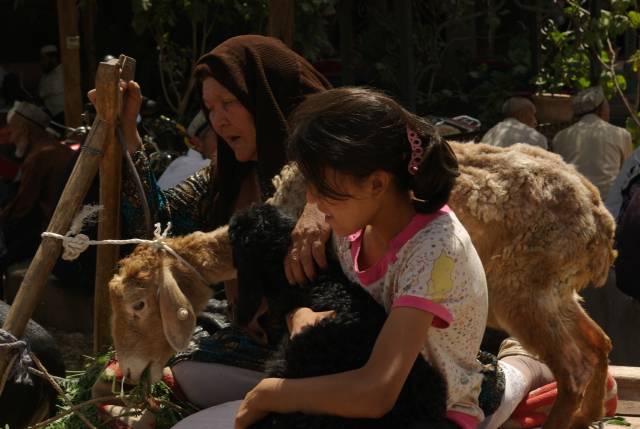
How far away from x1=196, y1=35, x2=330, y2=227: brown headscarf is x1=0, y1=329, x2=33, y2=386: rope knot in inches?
40.4

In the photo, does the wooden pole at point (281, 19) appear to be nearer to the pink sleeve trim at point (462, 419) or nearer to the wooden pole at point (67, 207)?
the wooden pole at point (67, 207)

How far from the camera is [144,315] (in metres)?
3.33

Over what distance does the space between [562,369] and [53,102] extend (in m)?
9.68

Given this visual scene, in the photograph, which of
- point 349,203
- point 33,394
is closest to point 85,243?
point 33,394

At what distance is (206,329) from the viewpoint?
13.2ft

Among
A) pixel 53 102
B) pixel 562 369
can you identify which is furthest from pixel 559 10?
pixel 562 369

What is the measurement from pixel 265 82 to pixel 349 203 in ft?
4.05

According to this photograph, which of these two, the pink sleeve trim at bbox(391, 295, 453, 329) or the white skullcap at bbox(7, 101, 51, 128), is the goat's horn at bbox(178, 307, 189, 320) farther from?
the white skullcap at bbox(7, 101, 51, 128)

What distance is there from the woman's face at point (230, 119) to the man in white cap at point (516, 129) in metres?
3.94

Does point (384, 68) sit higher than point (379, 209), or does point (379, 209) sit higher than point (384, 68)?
point (379, 209)

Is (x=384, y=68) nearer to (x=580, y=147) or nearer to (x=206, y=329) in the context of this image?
(x=580, y=147)

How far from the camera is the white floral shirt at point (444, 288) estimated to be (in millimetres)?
2375

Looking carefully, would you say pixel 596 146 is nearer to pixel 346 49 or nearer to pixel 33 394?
pixel 346 49

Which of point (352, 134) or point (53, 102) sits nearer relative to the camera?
point (352, 134)
